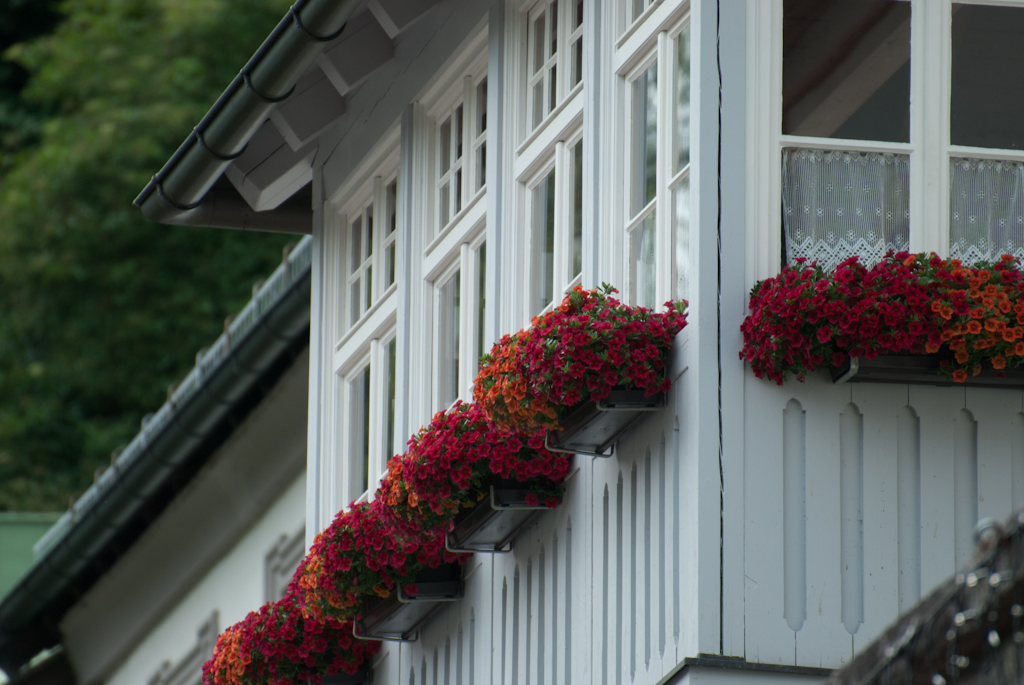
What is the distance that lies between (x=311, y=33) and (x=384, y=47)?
1.32 metres

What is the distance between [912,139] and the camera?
26.0ft

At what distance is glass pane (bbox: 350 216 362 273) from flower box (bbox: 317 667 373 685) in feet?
8.03

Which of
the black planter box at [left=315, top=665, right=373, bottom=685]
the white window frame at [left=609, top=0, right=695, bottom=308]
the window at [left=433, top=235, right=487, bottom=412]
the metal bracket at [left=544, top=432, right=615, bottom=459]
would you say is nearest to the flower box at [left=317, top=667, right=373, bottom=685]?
the black planter box at [left=315, top=665, right=373, bottom=685]

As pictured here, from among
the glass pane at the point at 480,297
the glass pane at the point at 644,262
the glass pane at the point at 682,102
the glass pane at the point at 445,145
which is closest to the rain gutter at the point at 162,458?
the glass pane at the point at 445,145

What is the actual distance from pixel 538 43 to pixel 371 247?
2.50 meters

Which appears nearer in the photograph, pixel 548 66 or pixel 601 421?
pixel 601 421

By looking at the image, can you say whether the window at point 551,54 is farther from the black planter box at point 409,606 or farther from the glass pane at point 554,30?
the black planter box at point 409,606

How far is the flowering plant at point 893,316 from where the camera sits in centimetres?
734

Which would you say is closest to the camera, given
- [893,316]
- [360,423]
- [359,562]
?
[893,316]

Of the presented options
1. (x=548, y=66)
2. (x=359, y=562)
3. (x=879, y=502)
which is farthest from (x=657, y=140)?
(x=359, y=562)

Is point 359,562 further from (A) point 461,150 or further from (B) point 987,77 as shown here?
(B) point 987,77

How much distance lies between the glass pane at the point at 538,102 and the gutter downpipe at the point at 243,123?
987 millimetres

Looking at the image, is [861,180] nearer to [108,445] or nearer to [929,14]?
[929,14]

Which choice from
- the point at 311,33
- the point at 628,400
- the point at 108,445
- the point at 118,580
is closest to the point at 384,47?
the point at 311,33
